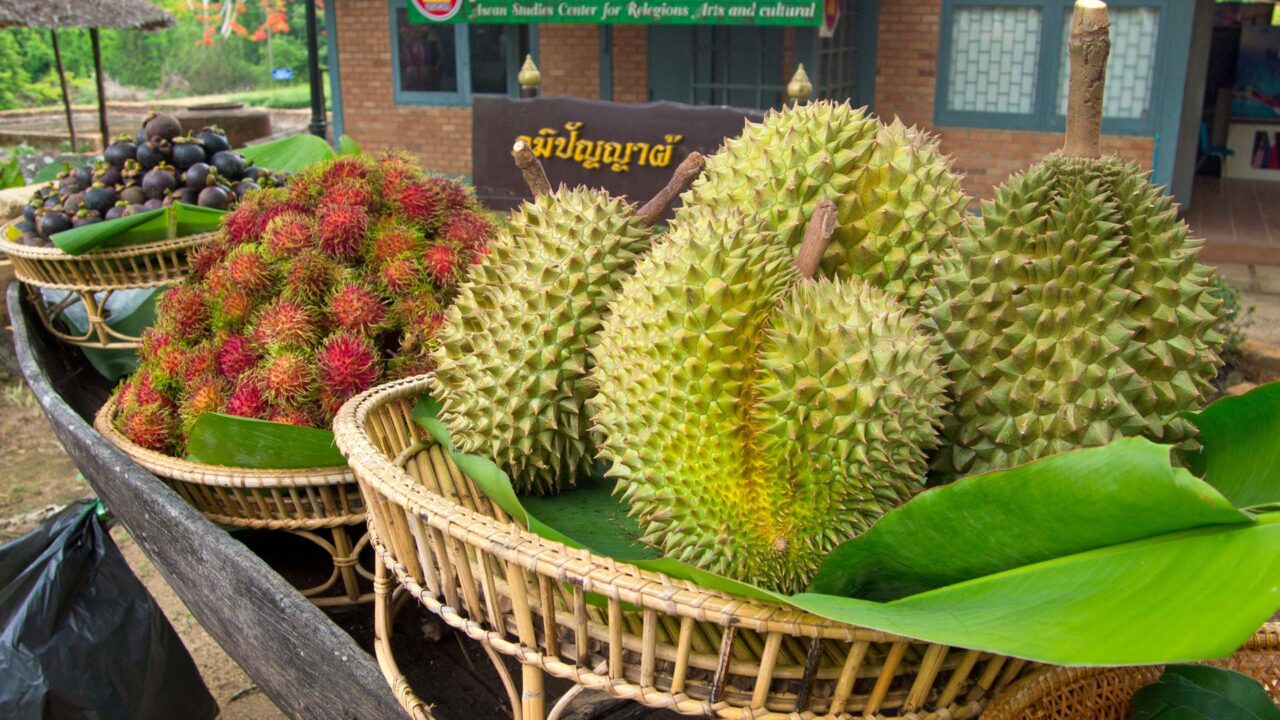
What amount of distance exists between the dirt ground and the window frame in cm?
159

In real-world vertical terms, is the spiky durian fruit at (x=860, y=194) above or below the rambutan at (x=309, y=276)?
above

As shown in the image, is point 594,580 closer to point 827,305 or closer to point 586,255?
point 827,305

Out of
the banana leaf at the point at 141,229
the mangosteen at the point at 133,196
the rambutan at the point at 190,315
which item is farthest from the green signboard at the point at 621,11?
the rambutan at the point at 190,315

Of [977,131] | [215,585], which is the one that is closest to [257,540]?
[215,585]

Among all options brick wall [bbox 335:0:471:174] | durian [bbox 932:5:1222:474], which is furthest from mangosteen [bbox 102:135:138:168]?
brick wall [bbox 335:0:471:174]

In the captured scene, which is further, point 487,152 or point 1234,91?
point 1234,91

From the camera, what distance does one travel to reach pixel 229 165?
308 centimetres

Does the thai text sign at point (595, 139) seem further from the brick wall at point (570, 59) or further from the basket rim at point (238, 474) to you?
the basket rim at point (238, 474)

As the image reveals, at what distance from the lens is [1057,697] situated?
106 cm

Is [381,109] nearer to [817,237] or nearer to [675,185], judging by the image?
[675,185]

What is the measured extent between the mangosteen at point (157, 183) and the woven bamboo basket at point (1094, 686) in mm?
2826

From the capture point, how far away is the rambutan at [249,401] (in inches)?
71.5

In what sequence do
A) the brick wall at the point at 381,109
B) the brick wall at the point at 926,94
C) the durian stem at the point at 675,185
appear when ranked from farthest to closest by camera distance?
1. the brick wall at the point at 381,109
2. the brick wall at the point at 926,94
3. the durian stem at the point at 675,185

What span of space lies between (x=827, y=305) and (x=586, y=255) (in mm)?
401
